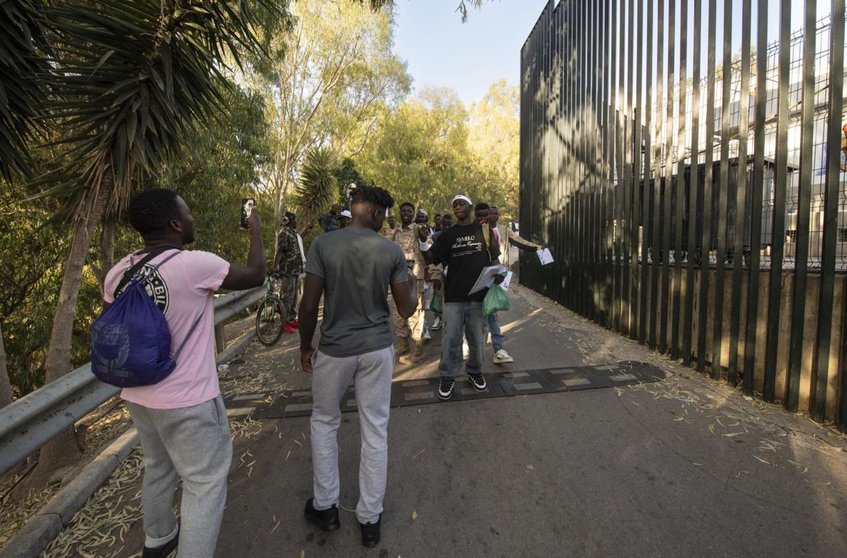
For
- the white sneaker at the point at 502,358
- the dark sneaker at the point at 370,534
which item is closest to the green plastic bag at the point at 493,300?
the white sneaker at the point at 502,358

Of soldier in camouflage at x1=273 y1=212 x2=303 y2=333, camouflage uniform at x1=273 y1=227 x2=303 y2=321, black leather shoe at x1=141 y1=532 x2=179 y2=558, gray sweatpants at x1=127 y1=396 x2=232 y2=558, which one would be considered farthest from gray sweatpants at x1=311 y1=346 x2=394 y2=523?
camouflage uniform at x1=273 y1=227 x2=303 y2=321

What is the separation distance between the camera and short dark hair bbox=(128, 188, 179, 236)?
77.0 inches

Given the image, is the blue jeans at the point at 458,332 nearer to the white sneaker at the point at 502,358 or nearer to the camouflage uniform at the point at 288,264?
the white sneaker at the point at 502,358

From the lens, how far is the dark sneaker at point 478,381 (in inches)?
183

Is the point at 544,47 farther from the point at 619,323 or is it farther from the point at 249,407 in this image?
the point at 249,407

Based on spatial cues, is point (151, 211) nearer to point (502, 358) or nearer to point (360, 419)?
point (360, 419)

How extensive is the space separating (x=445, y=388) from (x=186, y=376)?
2929 mm

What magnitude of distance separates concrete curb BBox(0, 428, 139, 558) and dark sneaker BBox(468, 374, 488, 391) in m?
3.19

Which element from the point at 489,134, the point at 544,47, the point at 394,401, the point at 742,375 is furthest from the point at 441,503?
the point at 489,134

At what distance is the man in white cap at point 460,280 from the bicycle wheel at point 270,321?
3.74m

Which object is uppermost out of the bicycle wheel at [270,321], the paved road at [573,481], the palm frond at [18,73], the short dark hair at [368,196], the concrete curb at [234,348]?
the palm frond at [18,73]

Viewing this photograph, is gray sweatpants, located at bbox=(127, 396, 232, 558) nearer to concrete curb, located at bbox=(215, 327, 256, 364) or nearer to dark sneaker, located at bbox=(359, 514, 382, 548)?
dark sneaker, located at bbox=(359, 514, 382, 548)

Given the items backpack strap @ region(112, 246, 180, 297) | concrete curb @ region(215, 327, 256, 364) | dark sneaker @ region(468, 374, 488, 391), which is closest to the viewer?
backpack strap @ region(112, 246, 180, 297)

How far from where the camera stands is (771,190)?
14.6 ft
